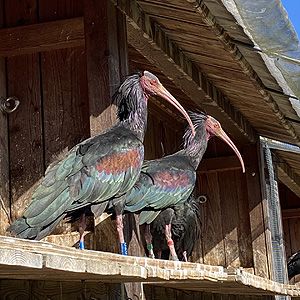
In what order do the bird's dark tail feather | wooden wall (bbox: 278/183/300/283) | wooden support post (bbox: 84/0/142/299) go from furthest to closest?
1. wooden wall (bbox: 278/183/300/283)
2. wooden support post (bbox: 84/0/142/299)
3. the bird's dark tail feather

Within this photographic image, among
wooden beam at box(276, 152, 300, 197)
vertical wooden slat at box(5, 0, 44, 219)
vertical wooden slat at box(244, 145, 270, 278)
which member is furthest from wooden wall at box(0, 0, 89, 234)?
wooden beam at box(276, 152, 300, 197)

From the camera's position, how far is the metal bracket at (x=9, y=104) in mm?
5160

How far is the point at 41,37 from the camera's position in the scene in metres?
5.12

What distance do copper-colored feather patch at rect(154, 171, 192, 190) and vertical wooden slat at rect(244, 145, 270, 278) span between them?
11.2 feet

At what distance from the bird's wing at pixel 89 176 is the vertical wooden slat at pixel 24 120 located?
92cm

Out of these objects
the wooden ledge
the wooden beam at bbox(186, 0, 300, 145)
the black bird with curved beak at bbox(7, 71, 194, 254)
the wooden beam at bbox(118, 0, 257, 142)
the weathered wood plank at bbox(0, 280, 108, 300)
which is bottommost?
the wooden ledge

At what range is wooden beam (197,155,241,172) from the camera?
28.5 ft

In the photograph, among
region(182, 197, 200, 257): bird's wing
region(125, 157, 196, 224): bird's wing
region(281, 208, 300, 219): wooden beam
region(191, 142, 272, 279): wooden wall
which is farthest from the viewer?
region(281, 208, 300, 219): wooden beam

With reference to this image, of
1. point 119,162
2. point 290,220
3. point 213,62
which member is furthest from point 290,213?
point 119,162

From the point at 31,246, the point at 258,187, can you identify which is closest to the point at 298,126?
the point at 258,187

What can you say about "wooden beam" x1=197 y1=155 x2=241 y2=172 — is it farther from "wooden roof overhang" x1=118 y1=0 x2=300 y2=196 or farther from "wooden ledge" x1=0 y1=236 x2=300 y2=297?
"wooden ledge" x1=0 y1=236 x2=300 y2=297

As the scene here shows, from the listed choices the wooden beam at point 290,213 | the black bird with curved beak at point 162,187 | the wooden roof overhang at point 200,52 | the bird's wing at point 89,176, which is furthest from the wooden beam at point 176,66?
the wooden beam at point 290,213

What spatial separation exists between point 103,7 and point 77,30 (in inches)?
11.1

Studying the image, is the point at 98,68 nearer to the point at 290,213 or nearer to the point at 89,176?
the point at 89,176
